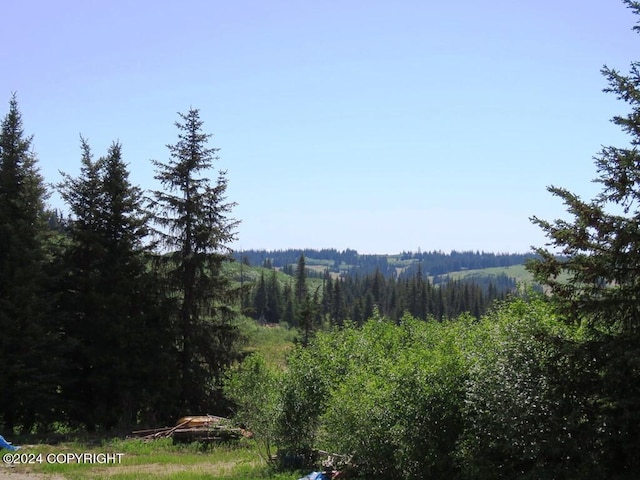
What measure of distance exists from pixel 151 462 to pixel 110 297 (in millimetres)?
8916

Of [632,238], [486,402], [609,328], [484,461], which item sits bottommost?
[484,461]

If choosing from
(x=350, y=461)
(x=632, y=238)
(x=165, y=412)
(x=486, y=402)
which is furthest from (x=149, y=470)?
(x=632, y=238)

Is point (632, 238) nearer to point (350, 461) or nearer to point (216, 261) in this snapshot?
point (350, 461)

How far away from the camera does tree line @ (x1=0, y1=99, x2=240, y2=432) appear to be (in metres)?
21.7

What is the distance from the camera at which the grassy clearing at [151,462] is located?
14.8 m

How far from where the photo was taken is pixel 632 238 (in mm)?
8266

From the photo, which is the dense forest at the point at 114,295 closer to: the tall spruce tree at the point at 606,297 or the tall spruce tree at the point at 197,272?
the tall spruce tree at the point at 197,272

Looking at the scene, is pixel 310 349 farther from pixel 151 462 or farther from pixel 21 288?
pixel 21 288

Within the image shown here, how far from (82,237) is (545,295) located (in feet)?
66.7

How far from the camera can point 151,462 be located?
658 inches

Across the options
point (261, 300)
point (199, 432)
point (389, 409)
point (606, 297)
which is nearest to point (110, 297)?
point (199, 432)

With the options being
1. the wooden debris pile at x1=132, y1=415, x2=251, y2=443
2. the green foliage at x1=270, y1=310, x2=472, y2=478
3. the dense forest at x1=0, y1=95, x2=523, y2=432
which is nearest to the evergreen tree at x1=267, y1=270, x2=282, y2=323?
the dense forest at x1=0, y1=95, x2=523, y2=432

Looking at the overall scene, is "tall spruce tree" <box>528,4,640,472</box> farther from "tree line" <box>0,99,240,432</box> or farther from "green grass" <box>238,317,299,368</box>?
"tree line" <box>0,99,240,432</box>

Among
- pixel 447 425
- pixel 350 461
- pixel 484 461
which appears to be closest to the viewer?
pixel 484 461
